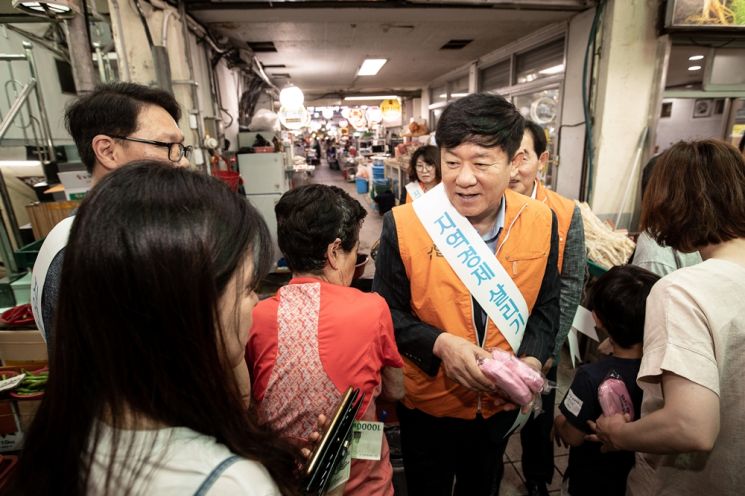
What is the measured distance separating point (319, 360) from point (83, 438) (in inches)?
26.3

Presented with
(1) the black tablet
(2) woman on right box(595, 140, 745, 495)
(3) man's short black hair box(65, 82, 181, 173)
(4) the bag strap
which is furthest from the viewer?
(3) man's short black hair box(65, 82, 181, 173)

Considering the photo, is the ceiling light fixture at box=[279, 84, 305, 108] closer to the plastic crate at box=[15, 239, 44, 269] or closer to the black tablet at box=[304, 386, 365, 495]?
the plastic crate at box=[15, 239, 44, 269]

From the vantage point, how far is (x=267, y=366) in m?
1.21

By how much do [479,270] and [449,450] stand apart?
33.0 inches

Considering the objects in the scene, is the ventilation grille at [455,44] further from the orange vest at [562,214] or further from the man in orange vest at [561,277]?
the orange vest at [562,214]

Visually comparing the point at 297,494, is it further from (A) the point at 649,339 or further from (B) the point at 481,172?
(B) the point at 481,172

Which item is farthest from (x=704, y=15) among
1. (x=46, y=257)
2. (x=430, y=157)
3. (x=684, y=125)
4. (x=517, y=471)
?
(x=46, y=257)

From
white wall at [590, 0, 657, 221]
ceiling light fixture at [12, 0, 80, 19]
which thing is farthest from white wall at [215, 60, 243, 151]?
white wall at [590, 0, 657, 221]

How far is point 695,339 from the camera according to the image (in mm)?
967

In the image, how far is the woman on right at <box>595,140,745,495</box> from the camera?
0.96 metres

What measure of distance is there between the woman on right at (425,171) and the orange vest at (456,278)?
241 cm

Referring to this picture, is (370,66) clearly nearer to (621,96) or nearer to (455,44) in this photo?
(455,44)

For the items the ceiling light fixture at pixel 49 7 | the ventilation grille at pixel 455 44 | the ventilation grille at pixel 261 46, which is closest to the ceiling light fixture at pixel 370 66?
the ventilation grille at pixel 455 44

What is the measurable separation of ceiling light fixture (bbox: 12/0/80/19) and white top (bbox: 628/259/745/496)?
311cm
